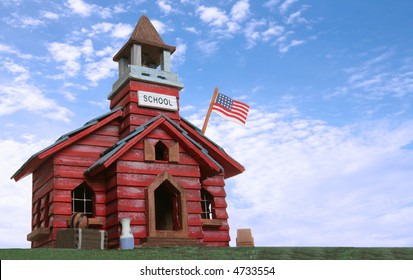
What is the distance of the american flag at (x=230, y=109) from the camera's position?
2097cm

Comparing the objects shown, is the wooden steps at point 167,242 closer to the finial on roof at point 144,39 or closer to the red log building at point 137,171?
the red log building at point 137,171

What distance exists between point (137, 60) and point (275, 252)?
9.97 m

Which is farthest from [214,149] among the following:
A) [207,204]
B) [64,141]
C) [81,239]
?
[81,239]

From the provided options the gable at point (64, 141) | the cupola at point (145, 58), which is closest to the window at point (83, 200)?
the gable at point (64, 141)

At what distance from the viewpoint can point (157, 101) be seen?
713 inches

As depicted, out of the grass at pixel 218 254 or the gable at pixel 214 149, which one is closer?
the grass at pixel 218 254

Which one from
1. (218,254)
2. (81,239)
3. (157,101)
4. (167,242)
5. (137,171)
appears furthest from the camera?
(157,101)

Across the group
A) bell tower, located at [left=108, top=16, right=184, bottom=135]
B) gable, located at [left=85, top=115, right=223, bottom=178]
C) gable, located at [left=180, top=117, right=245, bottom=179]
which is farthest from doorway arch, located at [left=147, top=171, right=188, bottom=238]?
gable, located at [left=180, top=117, right=245, bottom=179]

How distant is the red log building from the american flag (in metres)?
2.22

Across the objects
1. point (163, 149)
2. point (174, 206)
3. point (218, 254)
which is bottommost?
point (218, 254)

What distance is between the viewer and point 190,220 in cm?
1574
